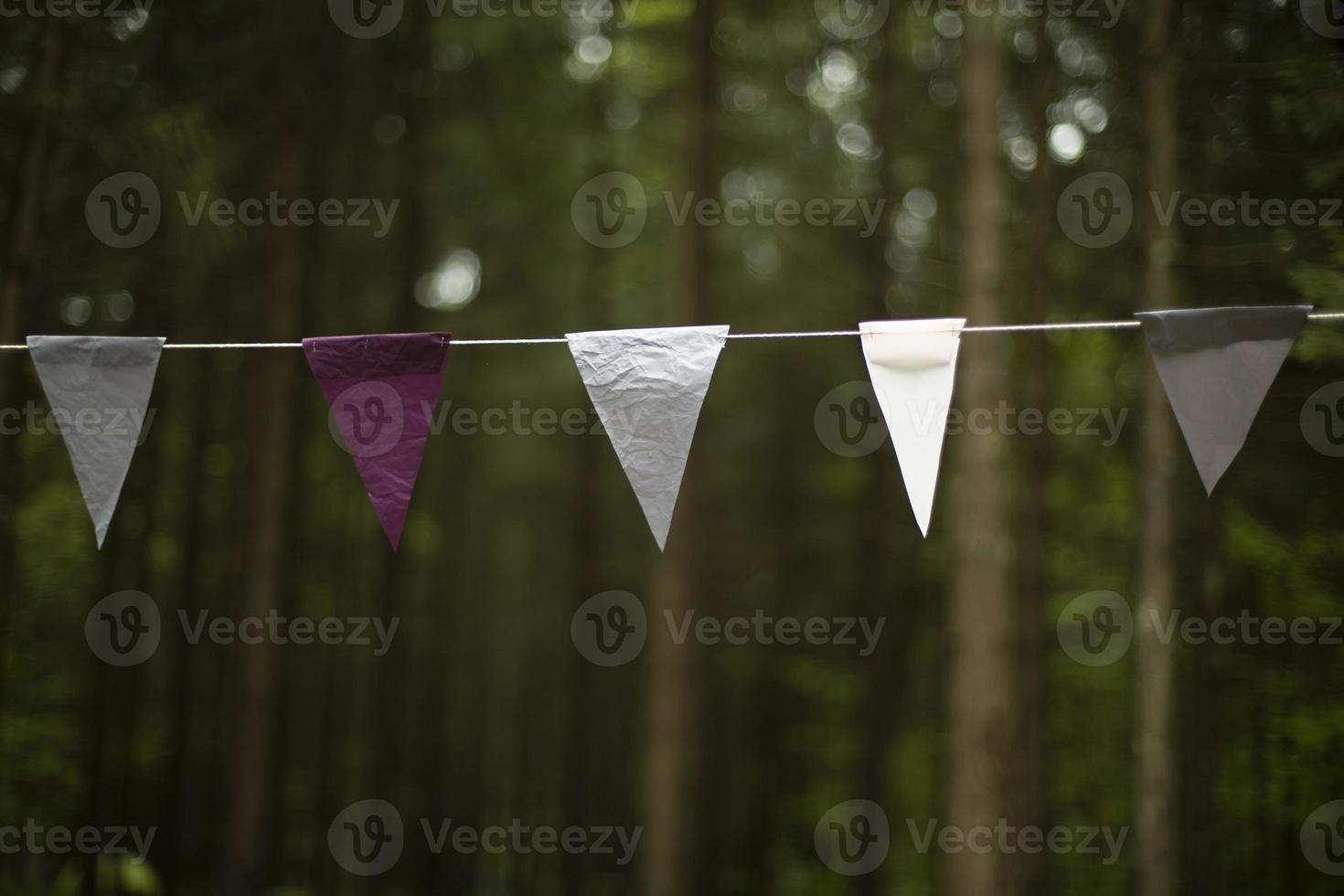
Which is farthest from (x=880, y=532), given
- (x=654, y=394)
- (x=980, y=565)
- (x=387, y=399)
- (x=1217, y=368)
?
(x=387, y=399)

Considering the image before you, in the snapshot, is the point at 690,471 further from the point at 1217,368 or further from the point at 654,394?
the point at 1217,368

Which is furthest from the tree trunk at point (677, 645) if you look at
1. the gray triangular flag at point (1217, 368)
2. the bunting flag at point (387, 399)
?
the gray triangular flag at point (1217, 368)

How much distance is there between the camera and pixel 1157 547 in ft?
19.4

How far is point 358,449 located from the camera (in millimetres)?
3348

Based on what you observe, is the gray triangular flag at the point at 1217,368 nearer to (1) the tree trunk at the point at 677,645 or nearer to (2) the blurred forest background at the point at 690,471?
(2) the blurred forest background at the point at 690,471

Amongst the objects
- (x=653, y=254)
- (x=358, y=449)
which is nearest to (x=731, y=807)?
(x=653, y=254)

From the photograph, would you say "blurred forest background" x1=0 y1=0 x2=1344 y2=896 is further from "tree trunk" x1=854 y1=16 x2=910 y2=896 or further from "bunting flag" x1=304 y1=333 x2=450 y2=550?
"bunting flag" x1=304 y1=333 x2=450 y2=550

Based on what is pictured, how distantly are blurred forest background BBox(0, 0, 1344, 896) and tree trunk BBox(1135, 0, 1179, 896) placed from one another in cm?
3

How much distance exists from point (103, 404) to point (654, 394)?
200 centimetres

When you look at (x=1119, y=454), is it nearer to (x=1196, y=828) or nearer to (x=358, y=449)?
(x=1196, y=828)

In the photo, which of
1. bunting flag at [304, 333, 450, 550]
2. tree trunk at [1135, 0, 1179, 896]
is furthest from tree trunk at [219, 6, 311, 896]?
tree trunk at [1135, 0, 1179, 896]

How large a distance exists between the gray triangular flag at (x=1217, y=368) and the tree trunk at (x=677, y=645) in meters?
4.33

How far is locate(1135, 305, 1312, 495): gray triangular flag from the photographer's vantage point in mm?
2992

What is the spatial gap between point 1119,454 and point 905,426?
22.3 feet
